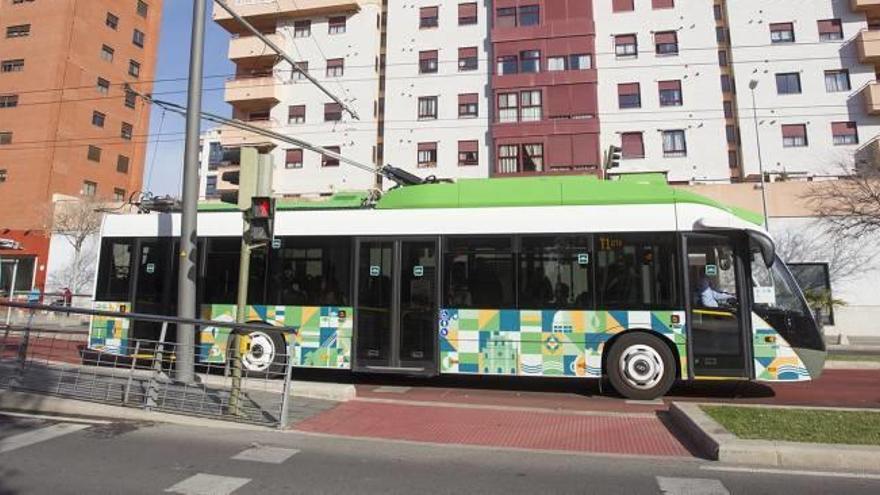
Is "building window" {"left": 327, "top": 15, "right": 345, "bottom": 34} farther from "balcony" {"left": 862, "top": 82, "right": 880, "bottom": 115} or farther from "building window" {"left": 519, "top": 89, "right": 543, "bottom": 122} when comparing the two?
"balcony" {"left": 862, "top": 82, "right": 880, "bottom": 115}

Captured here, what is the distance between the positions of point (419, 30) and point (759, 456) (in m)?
38.5

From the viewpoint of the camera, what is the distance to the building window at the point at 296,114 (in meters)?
40.9

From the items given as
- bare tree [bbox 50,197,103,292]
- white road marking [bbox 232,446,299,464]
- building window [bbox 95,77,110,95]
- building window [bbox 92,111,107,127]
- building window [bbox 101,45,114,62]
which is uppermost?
building window [bbox 101,45,114,62]

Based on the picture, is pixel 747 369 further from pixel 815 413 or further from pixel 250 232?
pixel 250 232

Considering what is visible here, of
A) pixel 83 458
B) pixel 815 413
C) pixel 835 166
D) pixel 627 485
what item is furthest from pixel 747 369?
pixel 835 166

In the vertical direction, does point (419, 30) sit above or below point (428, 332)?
Answer: above

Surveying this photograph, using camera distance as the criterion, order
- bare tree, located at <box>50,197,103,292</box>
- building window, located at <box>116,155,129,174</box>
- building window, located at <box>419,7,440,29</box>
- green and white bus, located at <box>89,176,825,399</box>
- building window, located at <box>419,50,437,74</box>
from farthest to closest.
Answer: building window, located at <box>116,155,129,174</box>, building window, located at <box>419,7,440,29</box>, building window, located at <box>419,50,437,74</box>, bare tree, located at <box>50,197,103,292</box>, green and white bus, located at <box>89,176,825,399</box>

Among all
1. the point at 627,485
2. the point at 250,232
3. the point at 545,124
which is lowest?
the point at 627,485

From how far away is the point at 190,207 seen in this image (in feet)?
33.1

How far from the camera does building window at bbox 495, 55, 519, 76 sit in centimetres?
3788

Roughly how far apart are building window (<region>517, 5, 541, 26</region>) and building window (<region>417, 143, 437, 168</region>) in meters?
9.30

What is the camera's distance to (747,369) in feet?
31.1

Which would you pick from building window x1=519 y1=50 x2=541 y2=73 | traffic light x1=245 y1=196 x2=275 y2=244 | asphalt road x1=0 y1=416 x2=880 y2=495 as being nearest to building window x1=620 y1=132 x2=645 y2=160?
building window x1=519 y1=50 x2=541 y2=73

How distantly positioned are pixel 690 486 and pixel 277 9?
42538mm
